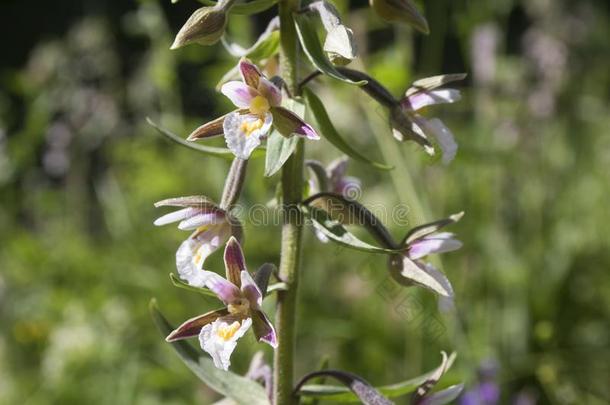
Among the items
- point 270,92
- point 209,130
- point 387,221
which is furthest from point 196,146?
point 387,221

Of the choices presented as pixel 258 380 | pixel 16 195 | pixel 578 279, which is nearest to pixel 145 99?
pixel 16 195

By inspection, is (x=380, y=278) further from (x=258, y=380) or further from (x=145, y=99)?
(x=145, y=99)

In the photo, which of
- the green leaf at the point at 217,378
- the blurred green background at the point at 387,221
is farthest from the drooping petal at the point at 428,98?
the blurred green background at the point at 387,221

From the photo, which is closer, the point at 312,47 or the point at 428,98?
the point at 312,47

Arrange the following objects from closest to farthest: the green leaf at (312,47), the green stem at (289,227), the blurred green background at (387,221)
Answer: the green leaf at (312,47) → the green stem at (289,227) → the blurred green background at (387,221)

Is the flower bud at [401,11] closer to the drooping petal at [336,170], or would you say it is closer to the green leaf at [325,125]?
the green leaf at [325,125]

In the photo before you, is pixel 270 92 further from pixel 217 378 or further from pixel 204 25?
pixel 217 378
